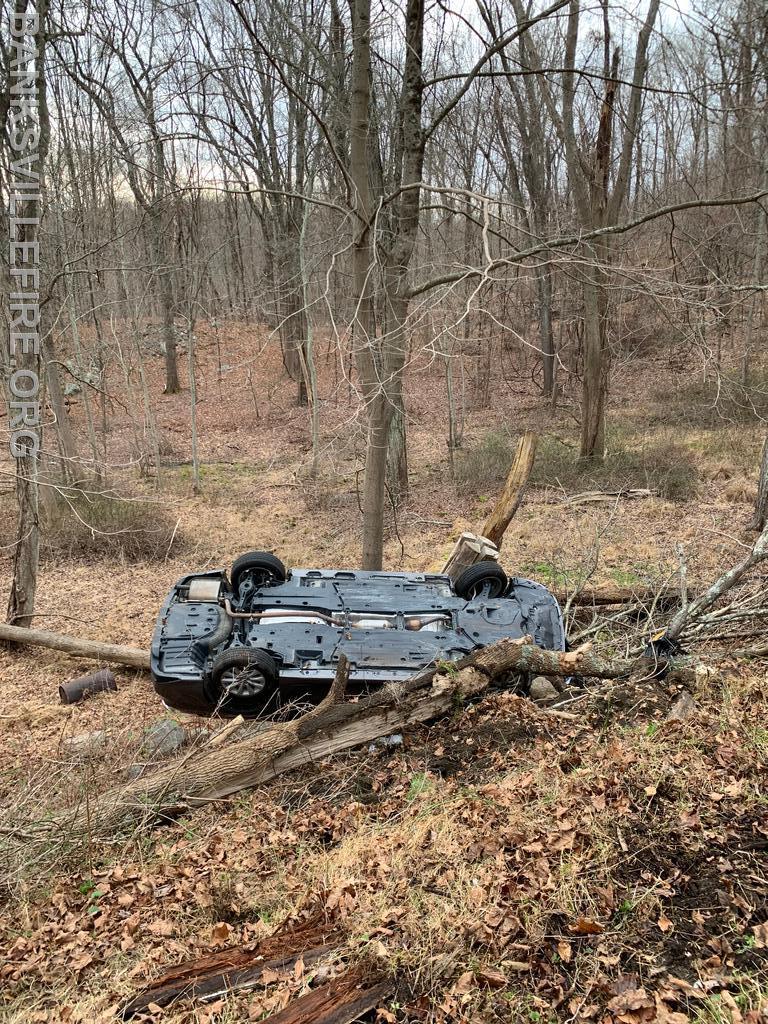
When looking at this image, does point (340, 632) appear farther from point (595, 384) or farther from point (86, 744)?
point (595, 384)

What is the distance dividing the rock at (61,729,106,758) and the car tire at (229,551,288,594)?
188 cm

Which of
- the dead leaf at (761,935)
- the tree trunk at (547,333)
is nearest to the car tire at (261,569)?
the dead leaf at (761,935)

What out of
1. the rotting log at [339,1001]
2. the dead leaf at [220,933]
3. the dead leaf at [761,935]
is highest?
the dead leaf at [761,935]

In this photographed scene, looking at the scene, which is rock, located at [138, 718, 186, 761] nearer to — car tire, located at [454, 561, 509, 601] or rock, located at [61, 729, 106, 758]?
rock, located at [61, 729, 106, 758]

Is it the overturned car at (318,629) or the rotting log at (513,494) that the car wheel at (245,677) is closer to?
the overturned car at (318,629)

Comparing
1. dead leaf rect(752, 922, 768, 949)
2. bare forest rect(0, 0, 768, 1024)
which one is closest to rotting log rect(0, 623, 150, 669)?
bare forest rect(0, 0, 768, 1024)

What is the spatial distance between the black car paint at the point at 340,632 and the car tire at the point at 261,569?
0.97ft

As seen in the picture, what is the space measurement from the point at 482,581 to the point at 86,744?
3816 mm

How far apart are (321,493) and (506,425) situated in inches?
256

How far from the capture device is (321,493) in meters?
14.1

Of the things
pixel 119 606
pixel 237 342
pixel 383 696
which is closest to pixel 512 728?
pixel 383 696

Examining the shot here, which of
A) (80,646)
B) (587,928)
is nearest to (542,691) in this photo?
(587,928)

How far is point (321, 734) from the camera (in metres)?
4.43

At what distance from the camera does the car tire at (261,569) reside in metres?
6.76
